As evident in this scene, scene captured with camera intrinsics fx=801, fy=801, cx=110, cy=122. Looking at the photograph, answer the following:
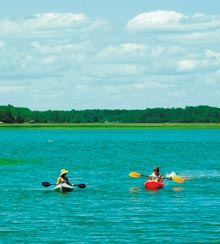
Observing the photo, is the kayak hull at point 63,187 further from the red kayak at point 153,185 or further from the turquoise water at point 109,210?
the red kayak at point 153,185

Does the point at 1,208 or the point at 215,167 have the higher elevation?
the point at 215,167

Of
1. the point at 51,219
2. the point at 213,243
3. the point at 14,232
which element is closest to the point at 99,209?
the point at 51,219

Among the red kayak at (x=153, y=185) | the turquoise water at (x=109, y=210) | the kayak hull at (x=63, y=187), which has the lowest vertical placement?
the turquoise water at (x=109, y=210)

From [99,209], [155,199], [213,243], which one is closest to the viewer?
[213,243]

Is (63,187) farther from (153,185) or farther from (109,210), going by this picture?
(109,210)

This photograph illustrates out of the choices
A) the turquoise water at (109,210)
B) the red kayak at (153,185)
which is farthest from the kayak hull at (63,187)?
the red kayak at (153,185)

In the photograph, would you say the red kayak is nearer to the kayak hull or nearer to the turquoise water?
the turquoise water

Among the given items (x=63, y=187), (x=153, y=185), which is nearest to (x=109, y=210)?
(x=63, y=187)

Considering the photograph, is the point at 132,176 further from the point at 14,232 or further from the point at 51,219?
the point at 14,232

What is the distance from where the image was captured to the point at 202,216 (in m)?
41.7

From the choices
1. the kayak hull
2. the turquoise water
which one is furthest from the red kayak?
the kayak hull

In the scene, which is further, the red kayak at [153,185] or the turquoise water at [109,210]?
the red kayak at [153,185]

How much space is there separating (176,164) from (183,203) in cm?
4130

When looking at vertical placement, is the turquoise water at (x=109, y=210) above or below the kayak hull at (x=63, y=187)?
below
